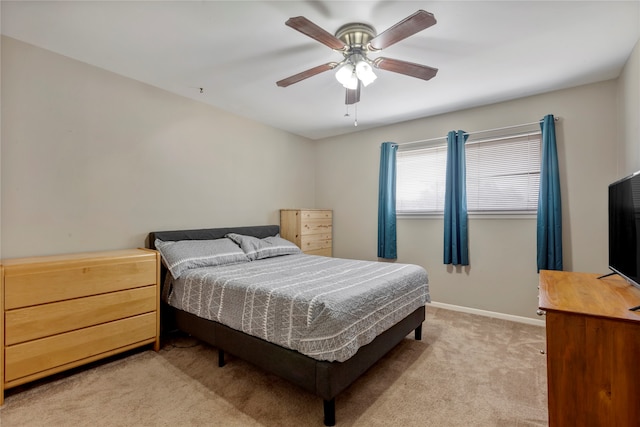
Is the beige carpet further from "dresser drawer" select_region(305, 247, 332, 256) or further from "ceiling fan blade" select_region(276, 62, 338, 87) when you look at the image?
"ceiling fan blade" select_region(276, 62, 338, 87)

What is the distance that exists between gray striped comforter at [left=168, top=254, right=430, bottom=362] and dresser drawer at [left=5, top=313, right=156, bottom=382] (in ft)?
1.09

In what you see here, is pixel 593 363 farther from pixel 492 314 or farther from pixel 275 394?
pixel 492 314

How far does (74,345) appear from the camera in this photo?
83.6 inches

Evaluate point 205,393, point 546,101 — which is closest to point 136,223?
point 205,393

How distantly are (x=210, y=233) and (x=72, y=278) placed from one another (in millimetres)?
1403

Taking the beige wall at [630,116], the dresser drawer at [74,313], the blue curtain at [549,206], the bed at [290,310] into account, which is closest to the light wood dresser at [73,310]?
the dresser drawer at [74,313]

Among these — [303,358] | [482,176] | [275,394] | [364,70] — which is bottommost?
[275,394]

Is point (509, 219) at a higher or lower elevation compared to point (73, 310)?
higher

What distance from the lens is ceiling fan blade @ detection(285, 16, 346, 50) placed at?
1594 millimetres

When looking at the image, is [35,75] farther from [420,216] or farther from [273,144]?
[420,216]

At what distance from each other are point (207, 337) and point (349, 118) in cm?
320

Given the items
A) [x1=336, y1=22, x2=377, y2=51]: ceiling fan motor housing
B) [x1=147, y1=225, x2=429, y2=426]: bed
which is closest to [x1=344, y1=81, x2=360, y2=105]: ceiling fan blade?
[x1=336, y1=22, x2=377, y2=51]: ceiling fan motor housing

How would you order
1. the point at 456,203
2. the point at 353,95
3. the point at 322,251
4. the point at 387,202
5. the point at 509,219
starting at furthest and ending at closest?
the point at 322,251 → the point at 387,202 → the point at 456,203 → the point at 509,219 → the point at 353,95

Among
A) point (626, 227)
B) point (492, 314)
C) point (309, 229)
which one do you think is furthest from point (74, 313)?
point (492, 314)
